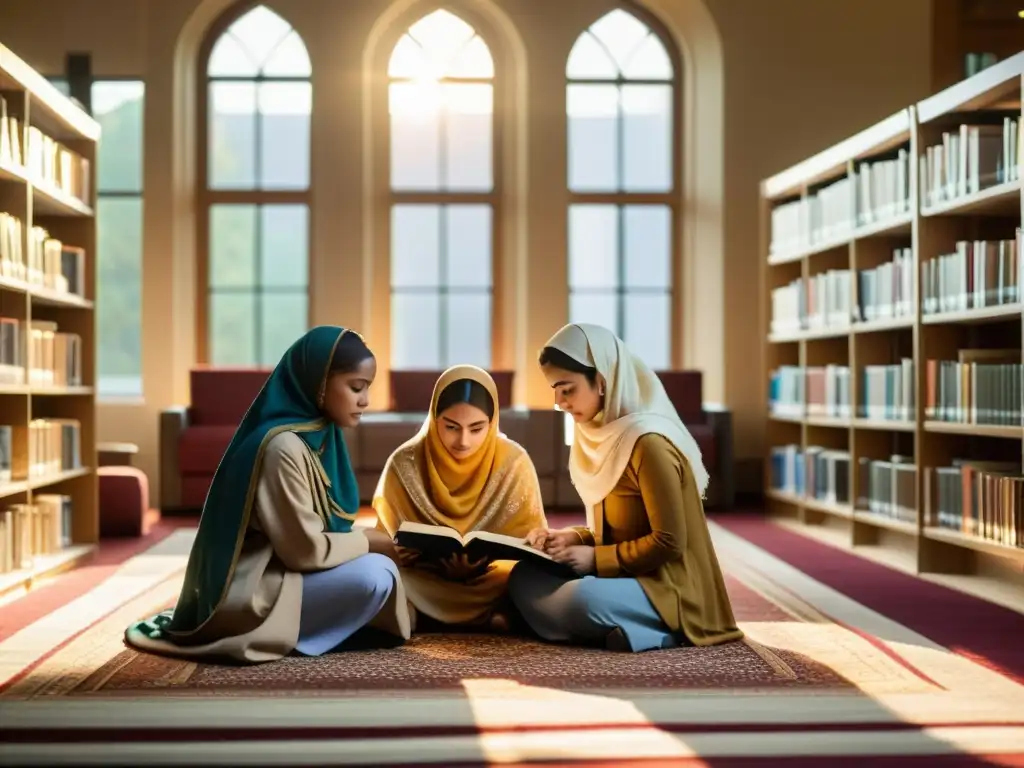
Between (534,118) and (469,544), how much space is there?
6301 millimetres

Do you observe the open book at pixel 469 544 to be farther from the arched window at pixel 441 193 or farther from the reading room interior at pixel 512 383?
the arched window at pixel 441 193

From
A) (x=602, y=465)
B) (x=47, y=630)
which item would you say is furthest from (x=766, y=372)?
Answer: (x=47, y=630)

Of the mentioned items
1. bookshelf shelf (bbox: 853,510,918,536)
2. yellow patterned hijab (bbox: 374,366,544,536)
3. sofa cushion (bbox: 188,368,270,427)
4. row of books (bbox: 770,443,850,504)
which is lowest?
bookshelf shelf (bbox: 853,510,918,536)

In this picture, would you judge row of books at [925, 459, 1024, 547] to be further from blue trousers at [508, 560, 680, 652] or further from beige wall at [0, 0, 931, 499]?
beige wall at [0, 0, 931, 499]

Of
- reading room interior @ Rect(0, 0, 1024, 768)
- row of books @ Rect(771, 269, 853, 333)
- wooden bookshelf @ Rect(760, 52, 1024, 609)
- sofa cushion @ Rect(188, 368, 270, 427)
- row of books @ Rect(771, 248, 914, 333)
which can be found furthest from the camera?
sofa cushion @ Rect(188, 368, 270, 427)

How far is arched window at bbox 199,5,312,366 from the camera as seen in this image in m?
9.37

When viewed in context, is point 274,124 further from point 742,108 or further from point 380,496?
point 380,496

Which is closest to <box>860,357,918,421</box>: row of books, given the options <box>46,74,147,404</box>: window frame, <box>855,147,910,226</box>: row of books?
<box>855,147,910,226</box>: row of books

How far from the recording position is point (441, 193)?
31.3 ft

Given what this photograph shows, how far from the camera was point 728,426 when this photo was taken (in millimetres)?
8297

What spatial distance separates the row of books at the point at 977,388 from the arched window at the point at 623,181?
4.13 meters

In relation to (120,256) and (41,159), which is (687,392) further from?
(41,159)

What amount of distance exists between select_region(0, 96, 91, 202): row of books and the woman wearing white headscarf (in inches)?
103

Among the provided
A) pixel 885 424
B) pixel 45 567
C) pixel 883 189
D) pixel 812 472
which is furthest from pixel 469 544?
pixel 812 472
